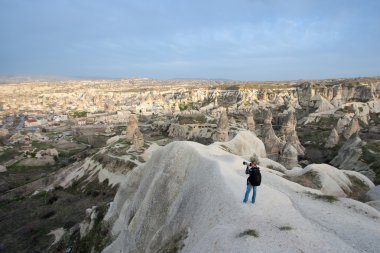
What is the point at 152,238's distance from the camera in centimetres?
1958

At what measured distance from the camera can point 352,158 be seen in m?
48.4

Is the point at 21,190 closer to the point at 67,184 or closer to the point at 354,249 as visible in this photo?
the point at 67,184

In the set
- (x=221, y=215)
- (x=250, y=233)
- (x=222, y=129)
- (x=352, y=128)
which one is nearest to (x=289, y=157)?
(x=222, y=129)

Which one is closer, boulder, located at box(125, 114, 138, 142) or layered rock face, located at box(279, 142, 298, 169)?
layered rock face, located at box(279, 142, 298, 169)

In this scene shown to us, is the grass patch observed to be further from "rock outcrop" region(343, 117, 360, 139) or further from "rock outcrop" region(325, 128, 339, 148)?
"rock outcrop" region(343, 117, 360, 139)

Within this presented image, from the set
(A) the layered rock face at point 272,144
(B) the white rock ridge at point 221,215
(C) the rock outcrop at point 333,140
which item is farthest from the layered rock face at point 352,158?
(B) the white rock ridge at point 221,215

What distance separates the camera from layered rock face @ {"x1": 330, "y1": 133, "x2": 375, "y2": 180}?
44469mm

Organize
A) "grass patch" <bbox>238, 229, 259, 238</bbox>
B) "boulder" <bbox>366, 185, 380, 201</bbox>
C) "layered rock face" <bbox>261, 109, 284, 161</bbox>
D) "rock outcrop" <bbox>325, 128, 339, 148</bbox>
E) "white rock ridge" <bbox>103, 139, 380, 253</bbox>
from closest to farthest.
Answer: "white rock ridge" <bbox>103, 139, 380, 253</bbox>
"grass patch" <bbox>238, 229, 259, 238</bbox>
"boulder" <bbox>366, 185, 380, 201</bbox>
"layered rock face" <bbox>261, 109, 284, 161</bbox>
"rock outcrop" <bbox>325, 128, 339, 148</bbox>

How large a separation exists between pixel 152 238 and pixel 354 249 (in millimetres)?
11459

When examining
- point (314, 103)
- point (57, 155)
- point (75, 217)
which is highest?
point (314, 103)

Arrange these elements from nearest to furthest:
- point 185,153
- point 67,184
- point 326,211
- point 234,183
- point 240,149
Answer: point 326,211 → point 234,183 → point 185,153 → point 240,149 → point 67,184

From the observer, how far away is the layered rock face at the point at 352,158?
44469 millimetres

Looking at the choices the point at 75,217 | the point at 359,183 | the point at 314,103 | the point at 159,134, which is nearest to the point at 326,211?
the point at 359,183

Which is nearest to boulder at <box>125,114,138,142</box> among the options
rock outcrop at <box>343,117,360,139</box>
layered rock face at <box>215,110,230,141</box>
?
layered rock face at <box>215,110,230,141</box>
